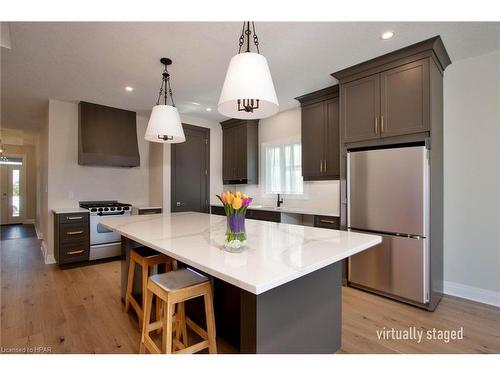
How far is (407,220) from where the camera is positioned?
8.06ft

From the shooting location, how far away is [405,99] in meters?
2.48

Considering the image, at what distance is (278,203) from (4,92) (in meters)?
4.44

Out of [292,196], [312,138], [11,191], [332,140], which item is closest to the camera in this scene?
[332,140]

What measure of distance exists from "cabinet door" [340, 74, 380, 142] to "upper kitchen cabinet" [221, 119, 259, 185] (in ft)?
6.89

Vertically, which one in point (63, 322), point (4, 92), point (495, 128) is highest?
point (4, 92)

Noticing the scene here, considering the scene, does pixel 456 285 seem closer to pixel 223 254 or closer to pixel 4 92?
pixel 223 254

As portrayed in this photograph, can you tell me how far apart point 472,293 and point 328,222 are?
1594mm

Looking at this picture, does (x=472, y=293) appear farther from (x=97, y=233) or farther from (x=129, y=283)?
(x=97, y=233)

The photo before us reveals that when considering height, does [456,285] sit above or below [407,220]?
below

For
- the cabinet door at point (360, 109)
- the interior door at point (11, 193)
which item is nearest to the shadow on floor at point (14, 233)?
the interior door at point (11, 193)

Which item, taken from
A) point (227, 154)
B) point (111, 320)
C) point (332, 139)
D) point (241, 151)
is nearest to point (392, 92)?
point (332, 139)

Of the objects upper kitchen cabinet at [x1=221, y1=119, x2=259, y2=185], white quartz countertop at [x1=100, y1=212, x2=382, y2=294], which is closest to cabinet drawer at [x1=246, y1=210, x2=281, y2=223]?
upper kitchen cabinet at [x1=221, y1=119, x2=259, y2=185]

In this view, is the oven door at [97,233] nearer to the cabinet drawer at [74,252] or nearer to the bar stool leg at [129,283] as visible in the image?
the cabinet drawer at [74,252]
